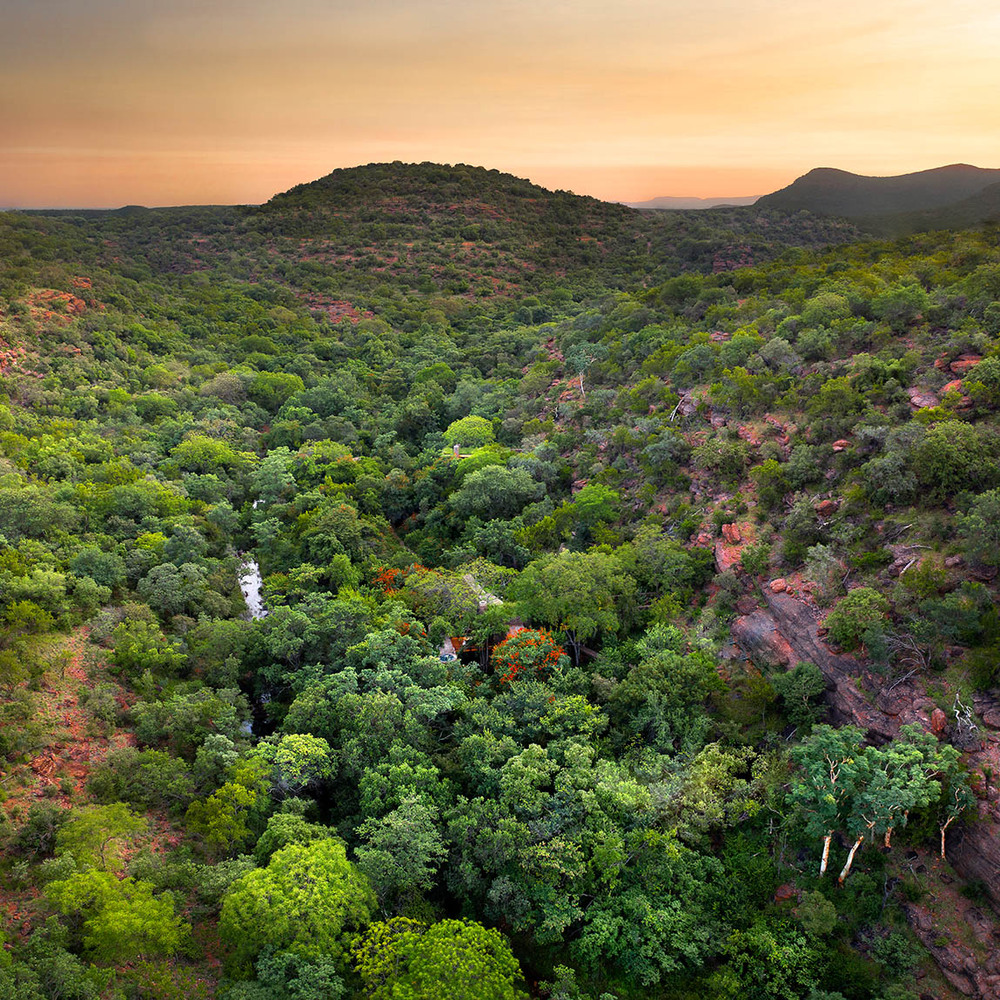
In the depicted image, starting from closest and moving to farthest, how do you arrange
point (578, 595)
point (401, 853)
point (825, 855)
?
point (825, 855) < point (401, 853) < point (578, 595)

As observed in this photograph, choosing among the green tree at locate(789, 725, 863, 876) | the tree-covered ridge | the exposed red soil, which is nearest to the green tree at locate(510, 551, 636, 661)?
the tree-covered ridge

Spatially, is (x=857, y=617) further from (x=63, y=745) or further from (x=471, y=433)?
(x=471, y=433)

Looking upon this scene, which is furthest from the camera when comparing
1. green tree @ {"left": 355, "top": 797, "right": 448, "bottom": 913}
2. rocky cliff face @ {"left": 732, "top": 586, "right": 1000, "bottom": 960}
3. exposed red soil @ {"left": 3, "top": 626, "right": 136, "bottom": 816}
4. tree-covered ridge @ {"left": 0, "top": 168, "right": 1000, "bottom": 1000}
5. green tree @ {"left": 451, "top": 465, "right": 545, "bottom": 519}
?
green tree @ {"left": 451, "top": 465, "right": 545, "bottom": 519}

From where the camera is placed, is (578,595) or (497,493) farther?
(497,493)

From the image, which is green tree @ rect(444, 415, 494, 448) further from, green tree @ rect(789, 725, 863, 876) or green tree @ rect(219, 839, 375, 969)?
green tree @ rect(219, 839, 375, 969)

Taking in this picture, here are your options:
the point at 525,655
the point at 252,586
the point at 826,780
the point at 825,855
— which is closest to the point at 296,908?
the point at 525,655

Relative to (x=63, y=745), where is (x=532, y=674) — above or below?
above

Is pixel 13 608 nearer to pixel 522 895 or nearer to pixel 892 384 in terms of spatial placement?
pixel 522 895

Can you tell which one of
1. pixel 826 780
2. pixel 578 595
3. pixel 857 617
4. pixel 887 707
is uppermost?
pixel 857 617
